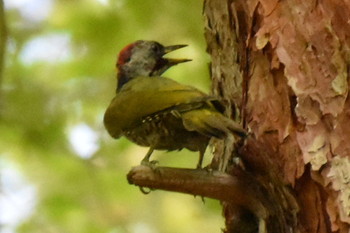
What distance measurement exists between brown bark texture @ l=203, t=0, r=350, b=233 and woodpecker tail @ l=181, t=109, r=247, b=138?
0.65ft

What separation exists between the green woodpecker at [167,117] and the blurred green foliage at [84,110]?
891 mm

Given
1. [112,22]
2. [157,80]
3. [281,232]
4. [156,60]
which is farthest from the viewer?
[112,22]

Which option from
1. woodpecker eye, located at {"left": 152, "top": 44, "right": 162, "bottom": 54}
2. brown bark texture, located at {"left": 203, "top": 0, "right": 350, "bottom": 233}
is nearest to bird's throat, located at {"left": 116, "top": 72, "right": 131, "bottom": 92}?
woodpecker eye, located at {"left": 152, "top": 44, "right": 162, "bottom": 54}

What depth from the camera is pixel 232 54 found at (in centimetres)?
285

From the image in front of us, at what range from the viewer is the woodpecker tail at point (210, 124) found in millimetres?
2340

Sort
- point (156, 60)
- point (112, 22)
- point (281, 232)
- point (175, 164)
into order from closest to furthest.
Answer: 1. point (281, 232)
2. point (156, 60)
3. point (112, 22)
4. point (175, 164)

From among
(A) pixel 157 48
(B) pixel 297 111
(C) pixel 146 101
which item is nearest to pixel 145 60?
(A) pixel 157 48

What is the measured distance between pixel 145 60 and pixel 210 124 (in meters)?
0.92

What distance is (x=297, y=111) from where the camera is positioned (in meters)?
2.55

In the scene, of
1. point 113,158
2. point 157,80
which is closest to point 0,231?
point 113,158

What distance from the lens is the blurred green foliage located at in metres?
3.72

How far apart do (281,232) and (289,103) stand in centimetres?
Result: 35

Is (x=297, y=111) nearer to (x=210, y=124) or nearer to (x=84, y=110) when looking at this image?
(x=210, y=124)

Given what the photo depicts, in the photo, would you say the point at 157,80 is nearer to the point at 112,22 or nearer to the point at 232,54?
the point at 232,54
